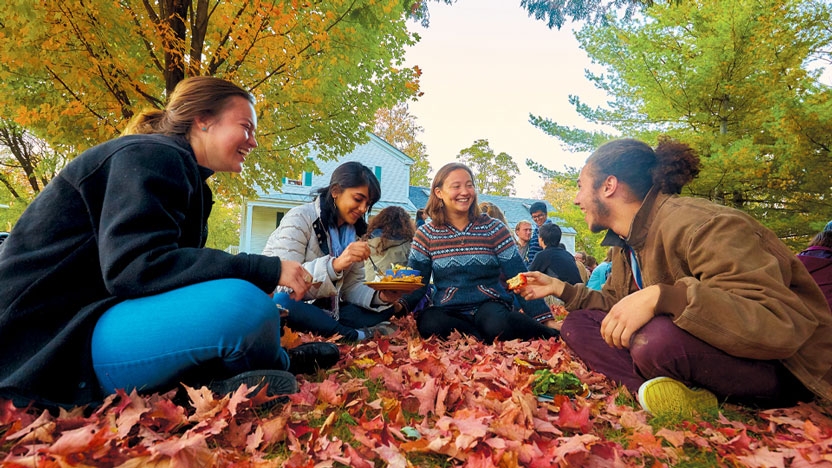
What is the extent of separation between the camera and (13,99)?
561 cm

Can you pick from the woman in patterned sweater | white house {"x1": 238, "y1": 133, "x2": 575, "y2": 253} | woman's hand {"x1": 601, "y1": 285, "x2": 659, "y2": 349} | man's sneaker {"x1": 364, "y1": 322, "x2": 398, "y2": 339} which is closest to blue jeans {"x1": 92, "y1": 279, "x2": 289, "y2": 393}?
woman's hand {"x1": 601, "y1": 285, "x2": 659, "y2": 349}

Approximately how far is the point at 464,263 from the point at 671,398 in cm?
222

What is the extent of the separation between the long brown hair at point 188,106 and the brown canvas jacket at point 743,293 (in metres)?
2.15

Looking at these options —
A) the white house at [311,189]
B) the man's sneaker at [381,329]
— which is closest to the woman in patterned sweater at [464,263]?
the man's sneaker at [381,329]

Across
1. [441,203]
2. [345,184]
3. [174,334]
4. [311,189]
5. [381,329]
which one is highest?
[311,189]

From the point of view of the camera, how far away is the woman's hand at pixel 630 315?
2.08 metres

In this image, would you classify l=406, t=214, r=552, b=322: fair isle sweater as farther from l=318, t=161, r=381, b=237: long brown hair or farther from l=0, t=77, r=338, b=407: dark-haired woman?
l=0, t=77, r=338, b=407: dark-haired woman

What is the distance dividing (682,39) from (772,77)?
2426mm

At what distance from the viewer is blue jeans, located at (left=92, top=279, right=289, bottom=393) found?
169 cm

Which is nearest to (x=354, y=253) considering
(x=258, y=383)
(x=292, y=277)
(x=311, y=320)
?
(x=311, y=320)

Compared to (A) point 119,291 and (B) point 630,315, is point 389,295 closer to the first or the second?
(B) point 630,315

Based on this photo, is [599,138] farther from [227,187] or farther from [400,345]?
[400,345]

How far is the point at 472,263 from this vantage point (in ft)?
13.7

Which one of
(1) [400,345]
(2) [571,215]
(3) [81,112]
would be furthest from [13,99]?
(2) [571,215]
